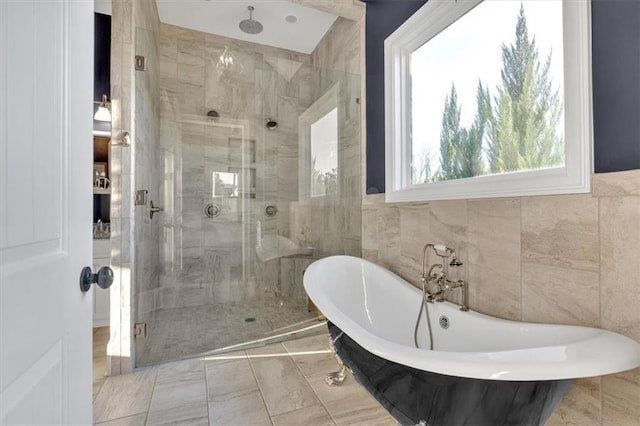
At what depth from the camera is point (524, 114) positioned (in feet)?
4.41

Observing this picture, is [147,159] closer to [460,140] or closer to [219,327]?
[219,327]

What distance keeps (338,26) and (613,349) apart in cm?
296

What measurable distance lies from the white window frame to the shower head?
134cm

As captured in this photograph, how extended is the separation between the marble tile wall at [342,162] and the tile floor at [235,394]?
101cm

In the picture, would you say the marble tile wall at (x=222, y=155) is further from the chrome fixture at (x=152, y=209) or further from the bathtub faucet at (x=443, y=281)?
the bathtub faucet at (x=443, y=281)

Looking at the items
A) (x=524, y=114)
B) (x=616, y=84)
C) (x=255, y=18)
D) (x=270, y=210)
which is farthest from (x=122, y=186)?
(x=616, y=84)

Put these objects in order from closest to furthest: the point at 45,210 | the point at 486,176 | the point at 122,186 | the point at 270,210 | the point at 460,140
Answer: the point at 45,210 < the point at 486,176 < the point at 460,140 < the point at 122,186 < the point at 270,210

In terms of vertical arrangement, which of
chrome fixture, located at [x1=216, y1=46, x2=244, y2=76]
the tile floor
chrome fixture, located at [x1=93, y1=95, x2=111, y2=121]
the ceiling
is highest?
the ceiling

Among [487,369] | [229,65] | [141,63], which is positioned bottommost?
[487,369]

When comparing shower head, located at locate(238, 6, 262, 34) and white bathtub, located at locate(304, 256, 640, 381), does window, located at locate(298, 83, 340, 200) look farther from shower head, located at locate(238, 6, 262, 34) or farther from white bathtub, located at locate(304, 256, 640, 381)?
white bathtub, located at locate(304, 256, 640, 381)

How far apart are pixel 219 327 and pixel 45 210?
6.88 ft

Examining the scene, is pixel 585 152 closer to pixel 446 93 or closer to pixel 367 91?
pixel 446 93

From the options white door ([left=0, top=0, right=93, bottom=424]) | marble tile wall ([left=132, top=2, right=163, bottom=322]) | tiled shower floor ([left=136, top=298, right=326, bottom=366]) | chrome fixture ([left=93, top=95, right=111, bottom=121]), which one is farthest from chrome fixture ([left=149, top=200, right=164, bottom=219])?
white door ([left=0, top=0, right=93, bottom=424])

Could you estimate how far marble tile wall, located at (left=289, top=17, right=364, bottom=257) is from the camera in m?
2.53
